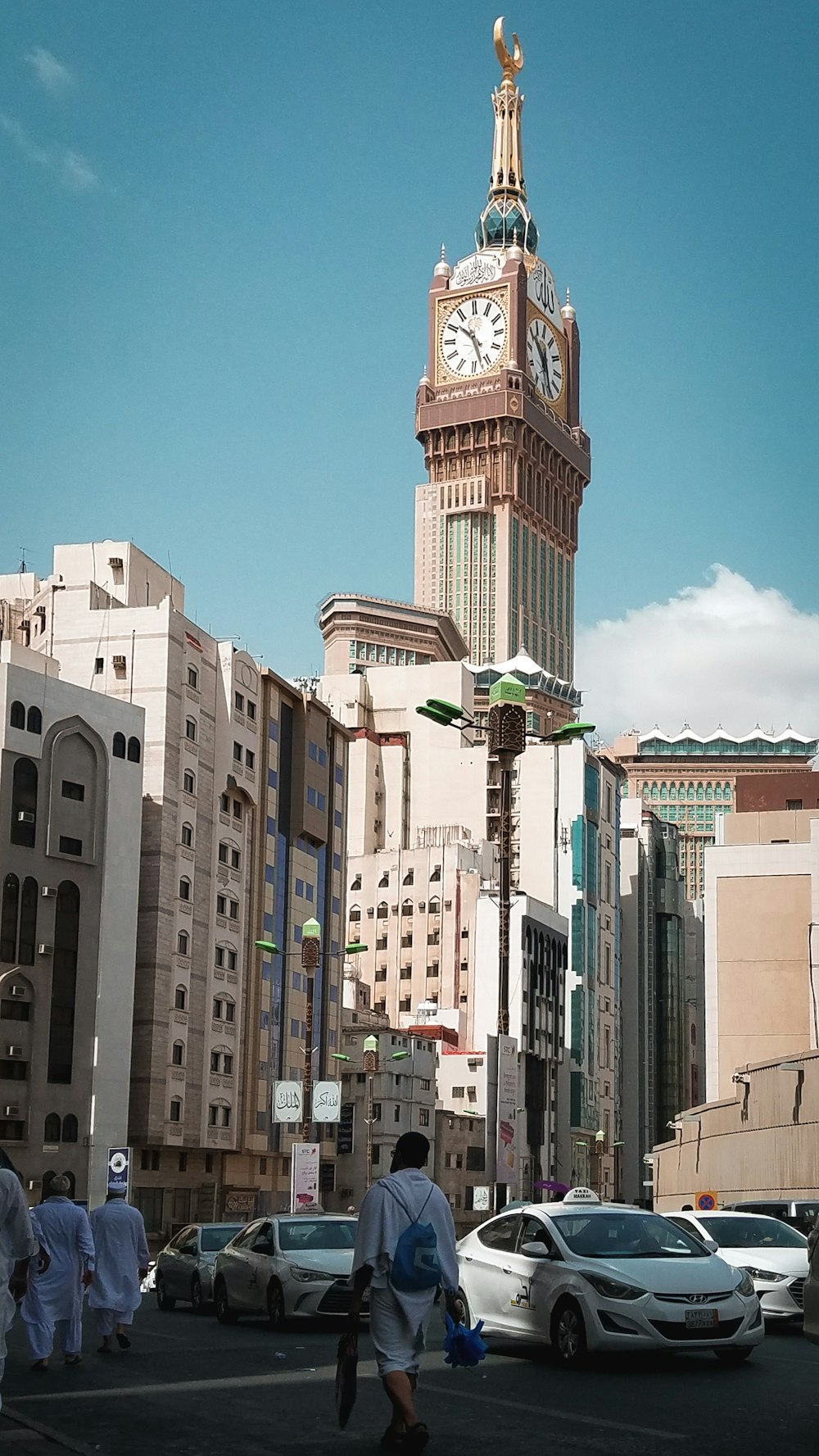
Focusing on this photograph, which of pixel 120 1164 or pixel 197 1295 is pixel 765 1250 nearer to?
pixel 197 1295

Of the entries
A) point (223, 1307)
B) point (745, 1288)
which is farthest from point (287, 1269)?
point (745, 1288)

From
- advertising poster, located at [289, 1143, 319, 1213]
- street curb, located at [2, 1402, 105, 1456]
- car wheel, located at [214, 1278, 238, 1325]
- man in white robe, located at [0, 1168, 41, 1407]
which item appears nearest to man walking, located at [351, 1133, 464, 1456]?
street curb, located at [2, 1402, 105, 1456]

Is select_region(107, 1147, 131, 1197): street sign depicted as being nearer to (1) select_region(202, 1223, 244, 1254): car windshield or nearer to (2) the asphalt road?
(1) select_region(202, 1223, 244, 1254): car windshield

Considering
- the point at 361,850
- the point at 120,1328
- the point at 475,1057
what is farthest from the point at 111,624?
the point at 120,1328

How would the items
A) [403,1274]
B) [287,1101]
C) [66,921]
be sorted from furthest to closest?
[66,921] < [287,1101] < [403,1274]

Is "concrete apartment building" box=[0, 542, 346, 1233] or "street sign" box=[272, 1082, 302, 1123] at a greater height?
"concrete apartment building" box=[0, 542, 346, 1233]

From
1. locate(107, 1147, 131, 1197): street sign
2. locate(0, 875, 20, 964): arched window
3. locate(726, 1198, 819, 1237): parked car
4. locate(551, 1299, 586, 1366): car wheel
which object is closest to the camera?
locate(551, 1299, 586, 1366): car wheel
